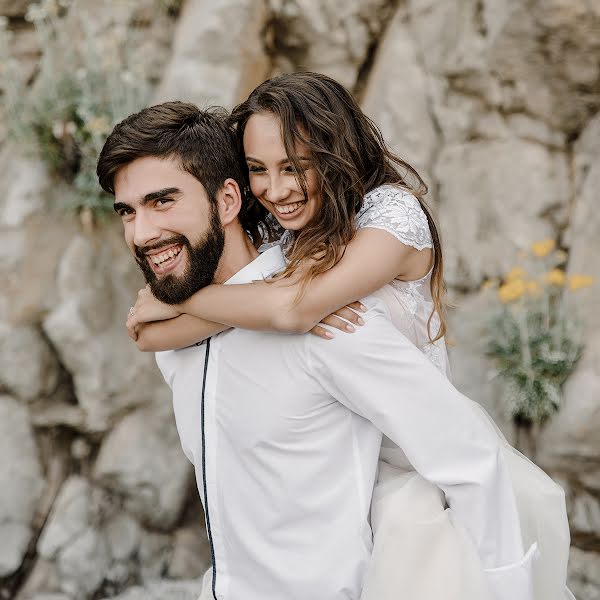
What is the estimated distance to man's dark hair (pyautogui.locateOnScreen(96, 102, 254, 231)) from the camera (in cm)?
187

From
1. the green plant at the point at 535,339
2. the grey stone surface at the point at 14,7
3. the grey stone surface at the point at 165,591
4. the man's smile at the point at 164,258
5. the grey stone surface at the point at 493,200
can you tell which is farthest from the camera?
the grey stone surface at the point at 14,7

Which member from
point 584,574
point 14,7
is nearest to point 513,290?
point 584,574

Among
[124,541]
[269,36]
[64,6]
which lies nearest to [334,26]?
[269,36]

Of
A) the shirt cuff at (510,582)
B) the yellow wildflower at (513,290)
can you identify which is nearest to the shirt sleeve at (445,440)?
the shirt cuff at (510,582)

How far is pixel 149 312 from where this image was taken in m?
2.04

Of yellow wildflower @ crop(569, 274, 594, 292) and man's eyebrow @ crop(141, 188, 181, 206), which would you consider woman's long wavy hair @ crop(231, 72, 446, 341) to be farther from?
yellow wildflower @ crop(569, 274, 594, 292)

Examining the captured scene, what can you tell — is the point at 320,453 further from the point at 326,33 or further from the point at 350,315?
the point at 326,33

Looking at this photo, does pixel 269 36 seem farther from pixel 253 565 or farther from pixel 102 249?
pixel 253 565

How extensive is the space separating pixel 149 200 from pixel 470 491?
3.20 feet

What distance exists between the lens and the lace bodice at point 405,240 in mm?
1986

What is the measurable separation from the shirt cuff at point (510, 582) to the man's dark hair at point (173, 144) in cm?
107

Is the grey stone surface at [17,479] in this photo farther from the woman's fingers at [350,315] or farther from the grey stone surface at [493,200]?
the woman's fingers at [350,315]

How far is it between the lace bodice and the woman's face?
155 mm

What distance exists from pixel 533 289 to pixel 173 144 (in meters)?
2.81
